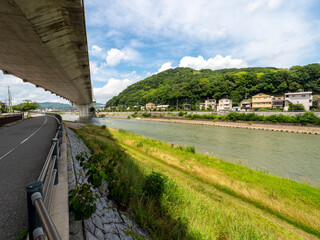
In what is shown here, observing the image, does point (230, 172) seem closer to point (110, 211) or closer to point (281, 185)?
point (281, 185)

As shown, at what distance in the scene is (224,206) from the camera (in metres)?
7.77

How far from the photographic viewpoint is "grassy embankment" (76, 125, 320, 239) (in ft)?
18.7

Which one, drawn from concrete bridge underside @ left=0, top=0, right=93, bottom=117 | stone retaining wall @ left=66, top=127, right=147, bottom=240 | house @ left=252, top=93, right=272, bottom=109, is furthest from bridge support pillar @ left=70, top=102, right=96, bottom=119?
house @ left=252, top=93, right=272, bottom=109

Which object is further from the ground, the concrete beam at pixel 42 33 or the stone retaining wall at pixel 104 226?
the concrete beam at pixel 42 33

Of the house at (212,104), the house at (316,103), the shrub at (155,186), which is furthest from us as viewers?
the house at (212,104)

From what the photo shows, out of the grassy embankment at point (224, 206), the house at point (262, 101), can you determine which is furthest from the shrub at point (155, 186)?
the house at point (262, 101)

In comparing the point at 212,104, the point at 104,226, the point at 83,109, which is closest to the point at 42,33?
the point at 104,226

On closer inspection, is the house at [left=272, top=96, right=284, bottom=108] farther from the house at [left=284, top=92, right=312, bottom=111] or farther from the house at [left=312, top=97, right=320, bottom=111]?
Answer: the house at [left=312, top=97, right=320, bottom=111]

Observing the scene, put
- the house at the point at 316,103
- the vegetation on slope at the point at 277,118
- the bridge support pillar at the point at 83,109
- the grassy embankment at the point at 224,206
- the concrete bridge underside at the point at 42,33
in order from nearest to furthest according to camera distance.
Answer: the grassy embankment at the point at 224,206 < the concrete bridge underside at the point at 42,33 < the vegetation on slope at the point at 277,118 < the house at the point at 316,103 < the bridge support pillar at the point at 83,109

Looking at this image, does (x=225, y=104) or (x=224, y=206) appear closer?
(x=224, y=206)

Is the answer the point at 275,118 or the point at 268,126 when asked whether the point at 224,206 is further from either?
the point at 275,118

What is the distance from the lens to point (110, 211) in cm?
505

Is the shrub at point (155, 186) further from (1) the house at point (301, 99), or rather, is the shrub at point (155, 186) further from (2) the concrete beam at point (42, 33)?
(1) the house at point (301, 99)

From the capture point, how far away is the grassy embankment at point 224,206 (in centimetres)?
570
